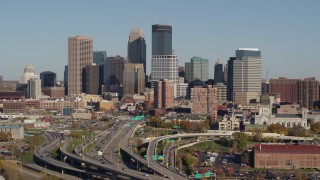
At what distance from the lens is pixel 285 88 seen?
102 m

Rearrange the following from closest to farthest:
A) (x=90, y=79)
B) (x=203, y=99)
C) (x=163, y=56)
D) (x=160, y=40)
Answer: (x=203, y=99)
(x=90, y=79)
(x=163, y=56)
(x=160, y=40)

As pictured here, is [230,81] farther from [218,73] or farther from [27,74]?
[27,74]

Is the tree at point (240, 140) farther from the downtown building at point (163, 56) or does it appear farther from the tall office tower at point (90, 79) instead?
the downtown building at point (163, 56)

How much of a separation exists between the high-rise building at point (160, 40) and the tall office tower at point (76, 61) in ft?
45.8

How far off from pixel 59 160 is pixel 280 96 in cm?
6326

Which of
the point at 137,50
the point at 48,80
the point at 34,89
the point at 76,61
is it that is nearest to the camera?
the point at 34,89

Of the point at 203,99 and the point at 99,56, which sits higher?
the point at 99,56

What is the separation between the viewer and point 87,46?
121188 mm


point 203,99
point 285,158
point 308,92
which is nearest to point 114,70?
point 308,92

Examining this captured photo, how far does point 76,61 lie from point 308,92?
44.1 m

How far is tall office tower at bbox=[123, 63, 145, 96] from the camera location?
381 feet

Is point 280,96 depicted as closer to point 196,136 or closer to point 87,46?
point 87,46

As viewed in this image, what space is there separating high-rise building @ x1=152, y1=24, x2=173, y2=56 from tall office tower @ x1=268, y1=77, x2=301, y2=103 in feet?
97.3

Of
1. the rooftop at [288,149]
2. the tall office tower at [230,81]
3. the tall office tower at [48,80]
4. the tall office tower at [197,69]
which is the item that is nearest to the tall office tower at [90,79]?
the tall office tower at [48,80]
